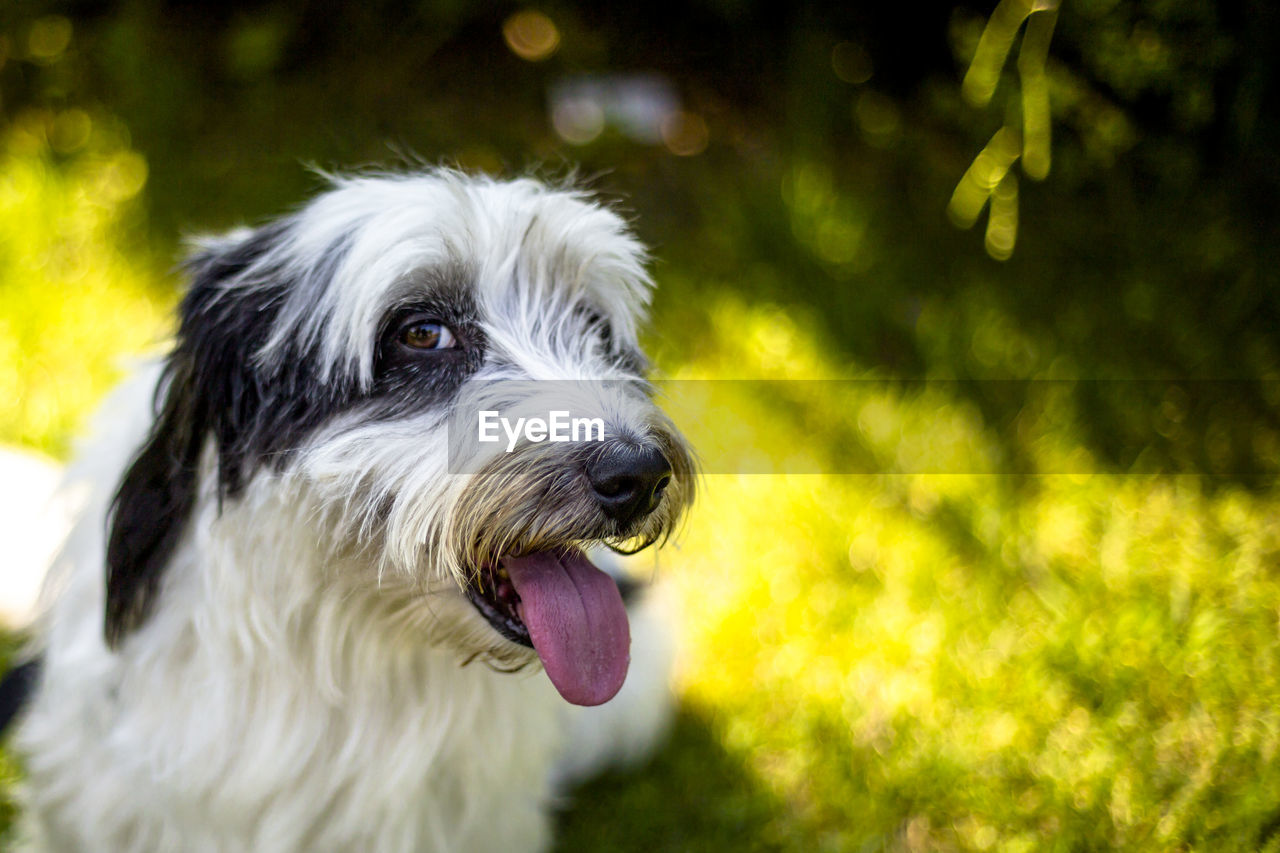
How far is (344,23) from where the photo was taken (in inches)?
176

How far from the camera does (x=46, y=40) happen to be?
3.96 metres

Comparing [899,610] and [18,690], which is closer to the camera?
[18,690]

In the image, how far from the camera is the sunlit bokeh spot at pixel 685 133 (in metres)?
4.68

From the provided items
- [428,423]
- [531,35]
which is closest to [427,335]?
[428,423]

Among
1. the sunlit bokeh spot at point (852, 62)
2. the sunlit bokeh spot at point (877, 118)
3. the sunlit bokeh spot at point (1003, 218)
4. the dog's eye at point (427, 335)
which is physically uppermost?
the sunlit bokeh spot at point (852, 62)

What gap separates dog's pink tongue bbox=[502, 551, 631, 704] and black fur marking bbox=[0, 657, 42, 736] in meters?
1.25

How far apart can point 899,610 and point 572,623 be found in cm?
158

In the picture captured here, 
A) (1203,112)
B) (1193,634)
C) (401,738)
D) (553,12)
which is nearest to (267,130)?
(553,12)

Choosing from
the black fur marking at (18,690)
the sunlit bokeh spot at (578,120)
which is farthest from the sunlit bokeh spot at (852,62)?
the black fur marking at (18,690)

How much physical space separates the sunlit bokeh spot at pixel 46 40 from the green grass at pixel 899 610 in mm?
310

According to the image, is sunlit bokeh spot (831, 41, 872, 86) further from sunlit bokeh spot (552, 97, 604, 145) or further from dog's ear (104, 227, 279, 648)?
dog's ear (104, 227, 279, 648)

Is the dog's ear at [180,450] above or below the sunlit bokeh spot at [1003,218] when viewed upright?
below

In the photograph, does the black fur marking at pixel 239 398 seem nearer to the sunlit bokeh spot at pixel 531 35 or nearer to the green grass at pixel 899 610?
the green grass at pixel 899 610

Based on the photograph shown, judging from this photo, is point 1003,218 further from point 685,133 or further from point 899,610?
point 685,133
